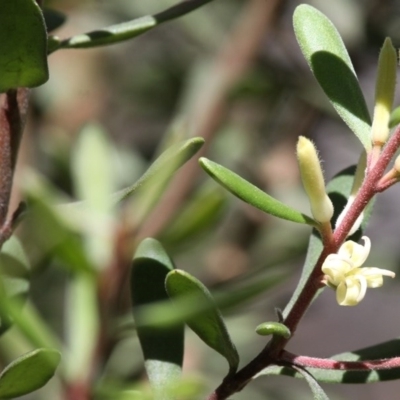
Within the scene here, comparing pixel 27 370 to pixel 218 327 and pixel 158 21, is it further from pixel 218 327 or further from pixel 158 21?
pixel 158 21

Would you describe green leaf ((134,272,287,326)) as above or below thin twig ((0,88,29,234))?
below

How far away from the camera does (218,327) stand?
46 centimetres

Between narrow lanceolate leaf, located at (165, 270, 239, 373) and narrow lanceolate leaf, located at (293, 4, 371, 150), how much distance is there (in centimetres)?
13

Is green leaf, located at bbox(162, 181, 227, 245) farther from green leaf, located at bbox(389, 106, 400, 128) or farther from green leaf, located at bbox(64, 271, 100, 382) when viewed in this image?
green leaf, located at bbox(389, 106, 400, 128)

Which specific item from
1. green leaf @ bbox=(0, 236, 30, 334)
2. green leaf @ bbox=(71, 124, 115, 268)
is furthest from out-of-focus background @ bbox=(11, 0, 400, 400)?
green leaf @ bbox=(0, 236, 30, 334)

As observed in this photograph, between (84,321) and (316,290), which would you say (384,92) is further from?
(84,321)

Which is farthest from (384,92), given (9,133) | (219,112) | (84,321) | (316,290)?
(219,112)

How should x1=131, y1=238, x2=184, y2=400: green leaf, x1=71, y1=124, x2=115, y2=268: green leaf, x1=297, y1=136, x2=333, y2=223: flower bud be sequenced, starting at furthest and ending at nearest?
x1=71, y1=124, x2=115, y2=268: green leaf < x1=131, y1=238, x2=184, y2=400: green leaf < x1=297, y1=136, x2=333, y2=223: flower bud

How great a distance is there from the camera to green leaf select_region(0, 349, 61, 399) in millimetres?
423

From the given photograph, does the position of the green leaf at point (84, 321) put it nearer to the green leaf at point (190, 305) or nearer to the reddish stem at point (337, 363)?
the green leaf at point (190, 305)

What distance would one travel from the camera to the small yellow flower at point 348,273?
0.42 m

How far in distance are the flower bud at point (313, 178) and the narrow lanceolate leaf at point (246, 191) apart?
1 centimetres

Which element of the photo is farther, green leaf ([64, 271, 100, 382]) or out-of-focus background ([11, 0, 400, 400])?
out-of-focus background ([11, 0, 400, 400])

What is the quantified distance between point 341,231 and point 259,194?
47 millimetres
